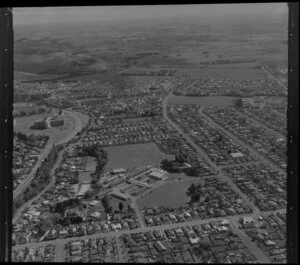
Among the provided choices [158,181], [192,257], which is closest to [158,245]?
[192,257]

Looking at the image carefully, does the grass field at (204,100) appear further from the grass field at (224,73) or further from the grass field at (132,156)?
the grass field at (132,156)

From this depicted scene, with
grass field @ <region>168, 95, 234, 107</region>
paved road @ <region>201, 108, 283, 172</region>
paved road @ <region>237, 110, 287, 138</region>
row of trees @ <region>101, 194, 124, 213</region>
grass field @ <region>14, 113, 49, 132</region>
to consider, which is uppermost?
grass field @ <region>168, 95, 234, 107</region>

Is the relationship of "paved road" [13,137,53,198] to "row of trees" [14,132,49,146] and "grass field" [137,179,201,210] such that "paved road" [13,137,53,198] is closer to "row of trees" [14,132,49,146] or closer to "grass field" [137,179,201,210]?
"row of trees" [14,132,49,146]

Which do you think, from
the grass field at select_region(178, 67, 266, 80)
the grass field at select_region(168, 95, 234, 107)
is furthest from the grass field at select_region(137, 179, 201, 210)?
the grass field at select_region(178, 67, 266, 80)

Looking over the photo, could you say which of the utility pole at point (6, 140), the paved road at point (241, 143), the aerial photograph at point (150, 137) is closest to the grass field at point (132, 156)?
the aerial photograph at point (150, 137)

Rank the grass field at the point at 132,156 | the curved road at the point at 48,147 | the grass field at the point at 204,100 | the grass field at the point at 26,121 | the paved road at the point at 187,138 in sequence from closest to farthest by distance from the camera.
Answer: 1. the curved road at the point at 48,147
2. the grass field at the point at 26,121
3. the grass field at the point at 132,156
4. the paved road at the point at 187,138
5. the grass field at the point at 204,100

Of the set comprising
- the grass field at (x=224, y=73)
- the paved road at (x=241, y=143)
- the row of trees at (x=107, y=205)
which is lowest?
the row of trees at (x=107, y=205)

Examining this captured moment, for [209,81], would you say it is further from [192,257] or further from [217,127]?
[192,257]

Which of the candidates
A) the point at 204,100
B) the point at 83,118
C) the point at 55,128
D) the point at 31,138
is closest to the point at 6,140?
the point at 31,138
